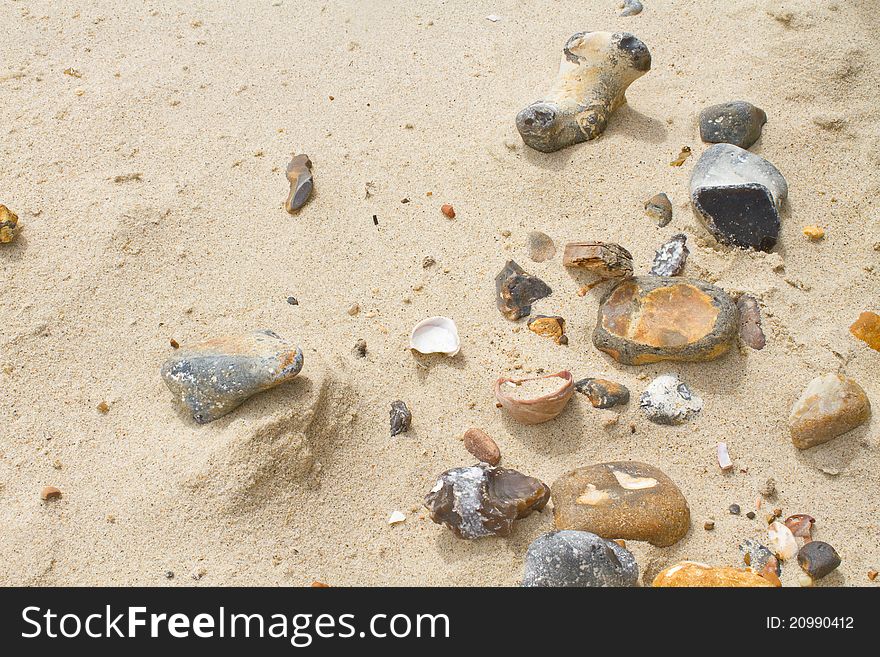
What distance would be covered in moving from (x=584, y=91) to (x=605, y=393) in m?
1.42

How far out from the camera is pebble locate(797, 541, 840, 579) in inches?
78.1

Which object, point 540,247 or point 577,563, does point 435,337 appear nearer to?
point 540,247

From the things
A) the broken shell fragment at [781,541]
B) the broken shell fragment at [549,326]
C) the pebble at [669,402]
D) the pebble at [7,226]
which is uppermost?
the pebble at [7,226]

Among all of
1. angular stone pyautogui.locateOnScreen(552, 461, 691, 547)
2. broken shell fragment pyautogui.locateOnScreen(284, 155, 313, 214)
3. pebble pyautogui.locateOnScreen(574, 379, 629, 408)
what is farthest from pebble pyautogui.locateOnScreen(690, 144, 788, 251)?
broken shell fragment pyautogui.locateOnScreen(284, 155, 313, 214)

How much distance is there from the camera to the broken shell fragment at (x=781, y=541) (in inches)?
80.4

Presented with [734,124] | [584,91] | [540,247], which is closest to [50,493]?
[540,247]

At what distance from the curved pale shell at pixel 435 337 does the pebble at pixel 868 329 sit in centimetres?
134

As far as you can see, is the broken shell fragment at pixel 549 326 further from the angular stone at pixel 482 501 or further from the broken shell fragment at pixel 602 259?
the angular stone at pixel 482 501

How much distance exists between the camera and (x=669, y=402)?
2.32 m

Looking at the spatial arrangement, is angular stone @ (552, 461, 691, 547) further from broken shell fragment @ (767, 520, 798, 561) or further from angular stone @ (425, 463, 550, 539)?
broken shell fragment @ (767, 520, 798, 561)

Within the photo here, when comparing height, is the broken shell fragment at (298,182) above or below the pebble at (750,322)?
above

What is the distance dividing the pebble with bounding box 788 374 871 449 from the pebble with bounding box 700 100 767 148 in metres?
1.18

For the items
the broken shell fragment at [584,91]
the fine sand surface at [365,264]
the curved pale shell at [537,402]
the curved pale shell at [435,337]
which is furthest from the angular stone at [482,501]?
the broken shell fragment at [584,91]

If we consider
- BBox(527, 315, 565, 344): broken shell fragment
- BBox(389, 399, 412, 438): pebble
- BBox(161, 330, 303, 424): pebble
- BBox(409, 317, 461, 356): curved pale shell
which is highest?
BBox(161, 330, 303, 424): pebble
